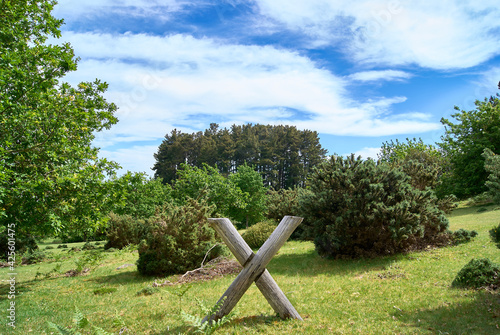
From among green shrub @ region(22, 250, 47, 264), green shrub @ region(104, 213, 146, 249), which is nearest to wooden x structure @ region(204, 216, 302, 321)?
green shrub @ region(104, 213, 146, 249)

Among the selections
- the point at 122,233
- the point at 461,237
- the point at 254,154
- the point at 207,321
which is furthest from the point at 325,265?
the point at 254,154

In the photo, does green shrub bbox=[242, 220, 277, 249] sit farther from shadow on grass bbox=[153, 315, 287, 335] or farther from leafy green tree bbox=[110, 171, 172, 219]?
shadow on grass bbox=[153, 315, 287, 335]

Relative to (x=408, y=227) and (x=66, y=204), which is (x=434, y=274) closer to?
(x=408, y=227)

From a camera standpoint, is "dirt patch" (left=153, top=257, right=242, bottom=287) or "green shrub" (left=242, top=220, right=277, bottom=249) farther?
"green shrub" (left=242, top=220, right=277, bottom=249)

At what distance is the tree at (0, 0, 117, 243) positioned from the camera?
30.2 ft

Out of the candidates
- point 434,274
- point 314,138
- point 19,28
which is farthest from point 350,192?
point 314,138

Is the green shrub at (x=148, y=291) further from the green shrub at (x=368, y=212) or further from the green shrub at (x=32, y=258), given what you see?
the green shrub at (x=32, y=258)

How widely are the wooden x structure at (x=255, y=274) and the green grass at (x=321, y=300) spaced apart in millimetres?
354

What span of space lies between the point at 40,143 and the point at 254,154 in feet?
207

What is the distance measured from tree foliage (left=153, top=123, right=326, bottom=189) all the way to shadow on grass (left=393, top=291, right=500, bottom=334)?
205ft

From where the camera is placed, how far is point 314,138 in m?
75.0

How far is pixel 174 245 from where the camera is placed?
11898mm

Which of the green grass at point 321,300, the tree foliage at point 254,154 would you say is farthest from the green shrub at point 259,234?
the tree foliage at point 254,154

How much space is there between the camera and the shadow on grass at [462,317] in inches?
225
